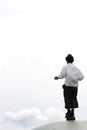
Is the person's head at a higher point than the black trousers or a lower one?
higher

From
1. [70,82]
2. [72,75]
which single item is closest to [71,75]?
[72,75]

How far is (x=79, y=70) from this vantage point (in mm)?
21750

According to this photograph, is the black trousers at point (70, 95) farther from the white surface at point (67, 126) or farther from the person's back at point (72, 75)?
the white surface at point (67, 126)

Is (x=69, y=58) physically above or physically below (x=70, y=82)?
above

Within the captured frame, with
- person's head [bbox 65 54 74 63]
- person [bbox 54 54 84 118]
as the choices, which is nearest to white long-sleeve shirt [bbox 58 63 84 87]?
person [bbox 54 54 84 118]

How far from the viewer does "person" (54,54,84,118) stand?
21484mm

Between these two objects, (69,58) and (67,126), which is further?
(69,58)

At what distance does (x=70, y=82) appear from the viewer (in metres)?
21.6

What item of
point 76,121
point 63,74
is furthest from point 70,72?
point 76,121

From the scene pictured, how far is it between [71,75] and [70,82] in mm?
298

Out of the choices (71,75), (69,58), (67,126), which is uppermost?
(69,58)

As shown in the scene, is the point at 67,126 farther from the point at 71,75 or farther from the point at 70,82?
the point at 71,75

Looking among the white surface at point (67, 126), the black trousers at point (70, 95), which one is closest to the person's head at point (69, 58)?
the black trousers at point (70, 95)

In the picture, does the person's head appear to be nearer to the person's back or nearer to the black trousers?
the person's back
